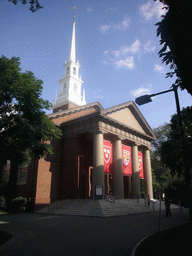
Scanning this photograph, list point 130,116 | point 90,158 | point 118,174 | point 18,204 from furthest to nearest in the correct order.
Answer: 1. point 130,116
2. point 90,158
3. point 118,174
4. point 18,204

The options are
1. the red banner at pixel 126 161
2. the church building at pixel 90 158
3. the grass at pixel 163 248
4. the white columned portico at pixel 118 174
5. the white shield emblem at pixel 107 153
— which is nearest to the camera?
the grass at pixel 163 248

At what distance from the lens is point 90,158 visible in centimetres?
2889

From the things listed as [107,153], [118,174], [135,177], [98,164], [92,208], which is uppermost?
[107,153]

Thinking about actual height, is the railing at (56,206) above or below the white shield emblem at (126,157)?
below

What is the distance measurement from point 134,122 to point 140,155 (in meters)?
5.27

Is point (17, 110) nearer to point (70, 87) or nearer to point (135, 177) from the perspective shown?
point (135, 177)

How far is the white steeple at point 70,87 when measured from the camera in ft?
167

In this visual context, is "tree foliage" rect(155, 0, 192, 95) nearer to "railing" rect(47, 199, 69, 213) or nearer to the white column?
"railing" rect(47, 199, 69, 213)

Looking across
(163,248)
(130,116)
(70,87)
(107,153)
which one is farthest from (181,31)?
(70,87)

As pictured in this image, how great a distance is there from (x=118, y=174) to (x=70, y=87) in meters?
34.7

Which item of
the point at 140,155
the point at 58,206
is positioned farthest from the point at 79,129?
the point at 140,155

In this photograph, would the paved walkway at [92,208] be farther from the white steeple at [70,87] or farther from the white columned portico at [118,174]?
the white steeple at [70,87]

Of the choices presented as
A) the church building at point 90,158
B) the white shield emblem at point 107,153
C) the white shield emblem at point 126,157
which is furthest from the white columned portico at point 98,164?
the white shield emblem at point 126,157

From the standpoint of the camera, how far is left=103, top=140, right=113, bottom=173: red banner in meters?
23.4
